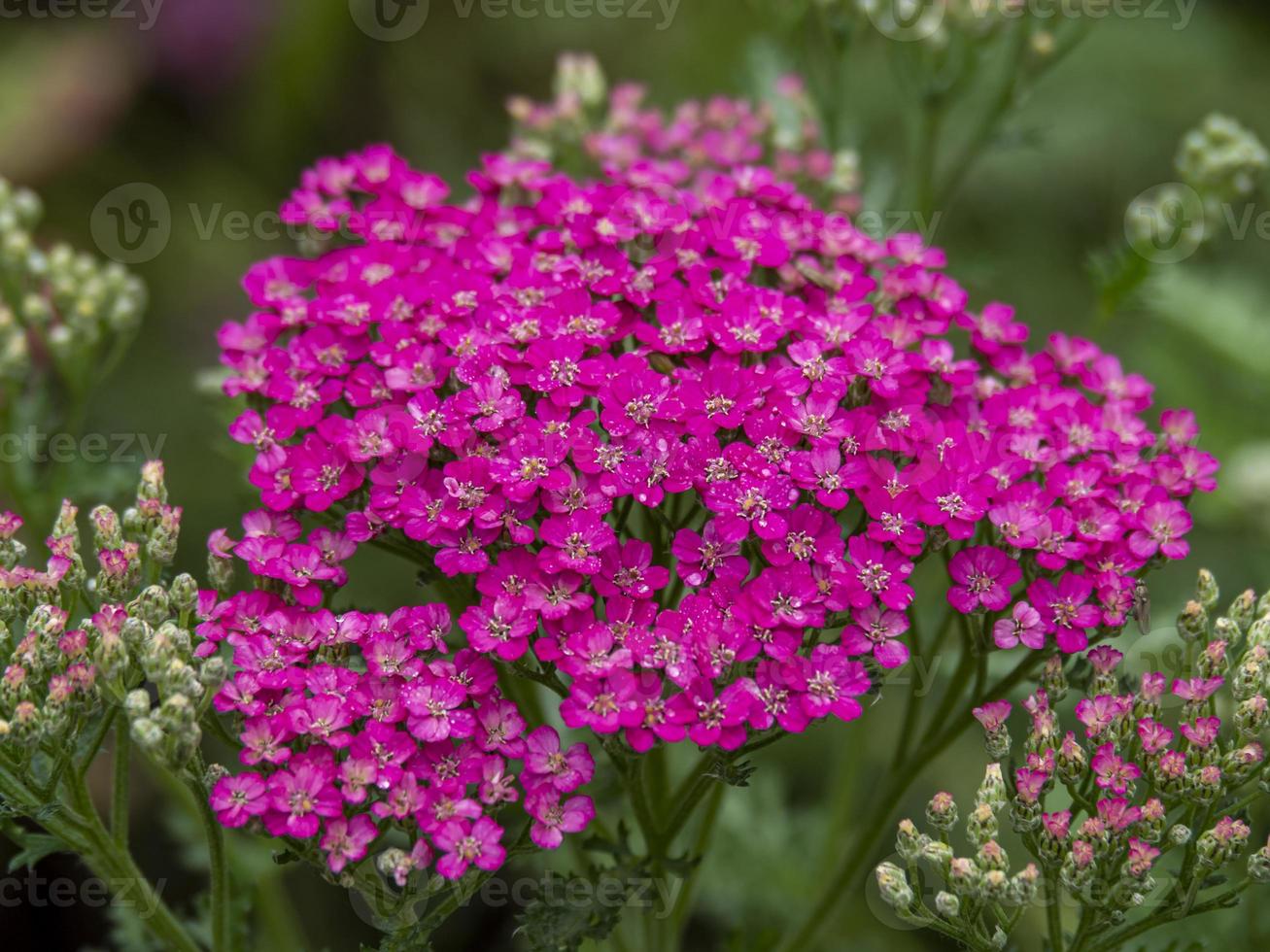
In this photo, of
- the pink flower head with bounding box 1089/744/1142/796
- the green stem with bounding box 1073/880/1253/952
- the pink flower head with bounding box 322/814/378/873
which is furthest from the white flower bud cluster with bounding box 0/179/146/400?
the green stem with bounding box 1073/880/1253/952

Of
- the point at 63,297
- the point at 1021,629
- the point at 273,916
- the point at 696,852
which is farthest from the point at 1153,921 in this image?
the point at 63,297

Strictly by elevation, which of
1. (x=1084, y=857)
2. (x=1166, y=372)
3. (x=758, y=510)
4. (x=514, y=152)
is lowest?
(x=1084, y=857)

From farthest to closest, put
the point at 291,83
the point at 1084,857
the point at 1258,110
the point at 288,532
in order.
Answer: the point at 291,83 → the point at 1258,110 → the point at 288,532 → the point at 1084,857

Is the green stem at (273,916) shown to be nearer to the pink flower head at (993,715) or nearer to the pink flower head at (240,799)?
the pink flower head at (240,799)

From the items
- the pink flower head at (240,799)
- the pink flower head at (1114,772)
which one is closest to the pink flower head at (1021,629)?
the pink flower head at (1114,772)

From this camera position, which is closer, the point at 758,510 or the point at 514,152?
the point at 758,510

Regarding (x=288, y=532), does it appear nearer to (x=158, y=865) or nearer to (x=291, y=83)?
(x=158, y=865)

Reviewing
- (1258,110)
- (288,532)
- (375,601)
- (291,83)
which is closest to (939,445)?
(288,532)

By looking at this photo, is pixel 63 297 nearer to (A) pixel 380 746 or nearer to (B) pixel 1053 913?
(A) pixel 380 746
